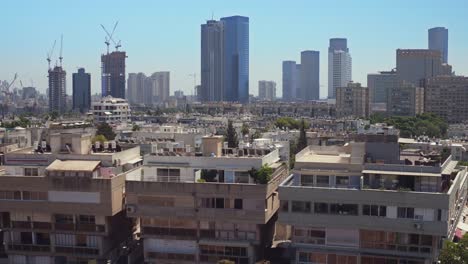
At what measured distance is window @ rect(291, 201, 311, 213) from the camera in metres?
31.4

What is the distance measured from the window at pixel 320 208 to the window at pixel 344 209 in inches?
12.3

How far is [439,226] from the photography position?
2920cm

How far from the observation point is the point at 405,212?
97.9 feet

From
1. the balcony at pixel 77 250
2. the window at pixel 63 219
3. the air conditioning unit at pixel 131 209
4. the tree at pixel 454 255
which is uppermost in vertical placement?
the air conditioning unit at pixel 131 209

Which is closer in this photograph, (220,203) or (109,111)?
(220,203)

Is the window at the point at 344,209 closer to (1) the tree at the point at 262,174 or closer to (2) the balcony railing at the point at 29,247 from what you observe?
(1) the tree at the point at 262,174

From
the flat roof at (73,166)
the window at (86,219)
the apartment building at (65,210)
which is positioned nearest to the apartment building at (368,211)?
the apartment building at (65,210)

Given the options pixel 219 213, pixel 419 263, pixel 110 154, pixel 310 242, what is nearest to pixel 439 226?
pixel 419 263

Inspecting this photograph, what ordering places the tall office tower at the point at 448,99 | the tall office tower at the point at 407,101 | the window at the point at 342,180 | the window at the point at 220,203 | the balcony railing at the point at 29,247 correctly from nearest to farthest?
the window at the point at 342,180 → the window at the point at 220,203 → the balcony railing at the point at 29,247 → the tall office tower at the point at 448,99 → the tall office tower at the point at 407,101

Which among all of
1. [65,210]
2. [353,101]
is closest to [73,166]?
[65,210]

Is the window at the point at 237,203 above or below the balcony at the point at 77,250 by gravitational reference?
above

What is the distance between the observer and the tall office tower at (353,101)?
188625 millimetres

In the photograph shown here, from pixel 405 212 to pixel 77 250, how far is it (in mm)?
18414

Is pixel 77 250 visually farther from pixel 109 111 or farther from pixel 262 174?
pixel 109 111
